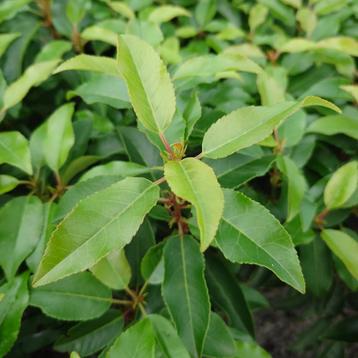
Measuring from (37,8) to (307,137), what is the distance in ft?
3.43

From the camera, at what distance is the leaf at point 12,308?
0.96 meters

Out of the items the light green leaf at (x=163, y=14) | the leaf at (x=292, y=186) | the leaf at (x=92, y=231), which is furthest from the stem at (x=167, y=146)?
the light green leaf at (x=163, y=14)

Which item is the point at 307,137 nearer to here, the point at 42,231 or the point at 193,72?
the point at 193,72

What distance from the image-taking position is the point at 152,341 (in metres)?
0.88

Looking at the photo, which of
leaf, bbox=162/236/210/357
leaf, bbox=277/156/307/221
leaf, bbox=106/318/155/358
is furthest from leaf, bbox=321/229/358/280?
leaf, bbox=106/318/155/358

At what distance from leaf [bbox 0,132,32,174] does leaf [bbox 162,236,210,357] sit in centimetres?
41

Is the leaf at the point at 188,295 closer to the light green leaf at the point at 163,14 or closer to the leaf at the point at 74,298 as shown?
the leaf at the point at 74,298

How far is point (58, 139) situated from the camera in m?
1.10

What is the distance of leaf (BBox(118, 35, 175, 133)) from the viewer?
815 mm

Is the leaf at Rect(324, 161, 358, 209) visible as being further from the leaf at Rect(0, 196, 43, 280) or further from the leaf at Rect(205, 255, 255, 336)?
the leaf at Rect(0, 196, 43, 280)

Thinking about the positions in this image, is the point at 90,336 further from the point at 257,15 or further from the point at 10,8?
the point at 257,15

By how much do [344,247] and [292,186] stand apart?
207 mm

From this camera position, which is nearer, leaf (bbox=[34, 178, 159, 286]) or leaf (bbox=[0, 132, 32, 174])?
leaf (bbox=[34, 178, 159, 286])

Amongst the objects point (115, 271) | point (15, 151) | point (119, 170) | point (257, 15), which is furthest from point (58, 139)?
point (257, 15)
